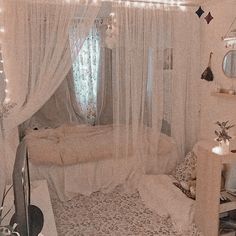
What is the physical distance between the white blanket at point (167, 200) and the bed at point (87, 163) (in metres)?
0.17

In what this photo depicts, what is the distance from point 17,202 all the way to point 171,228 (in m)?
1.74

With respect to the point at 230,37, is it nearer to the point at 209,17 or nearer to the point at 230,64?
the point at 230,64

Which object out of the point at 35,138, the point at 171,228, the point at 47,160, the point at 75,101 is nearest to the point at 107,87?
the point at 75,101

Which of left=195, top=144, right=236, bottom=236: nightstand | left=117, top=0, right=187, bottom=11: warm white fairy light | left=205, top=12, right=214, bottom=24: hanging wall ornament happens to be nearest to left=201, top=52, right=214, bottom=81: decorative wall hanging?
left=205, top=12, right=214, bottom=24: hanging wall ornament

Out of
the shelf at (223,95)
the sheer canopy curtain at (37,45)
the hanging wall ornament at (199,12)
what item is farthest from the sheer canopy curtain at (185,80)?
the sheer canopy curtain at (37,45)

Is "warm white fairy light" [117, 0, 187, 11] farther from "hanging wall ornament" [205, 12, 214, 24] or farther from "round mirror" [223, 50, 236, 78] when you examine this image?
"round mirror" [223, 50, 236, 78]

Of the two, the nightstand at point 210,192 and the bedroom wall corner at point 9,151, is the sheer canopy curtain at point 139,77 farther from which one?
the bedroom wall corner at point 9,151

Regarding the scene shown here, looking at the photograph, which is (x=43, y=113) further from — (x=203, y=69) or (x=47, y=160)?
(x=203, y=69)

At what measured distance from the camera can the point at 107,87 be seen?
14.7ft

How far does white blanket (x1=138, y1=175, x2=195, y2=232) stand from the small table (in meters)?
1.12

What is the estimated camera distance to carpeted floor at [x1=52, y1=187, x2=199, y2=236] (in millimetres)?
2561

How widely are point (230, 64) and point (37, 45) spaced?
6.57 ft

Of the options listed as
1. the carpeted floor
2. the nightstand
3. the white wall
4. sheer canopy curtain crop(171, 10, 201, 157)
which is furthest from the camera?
sheer canopy curtain crop(171, 10, 201, 157)

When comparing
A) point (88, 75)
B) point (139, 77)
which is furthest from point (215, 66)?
point (88, 75)
